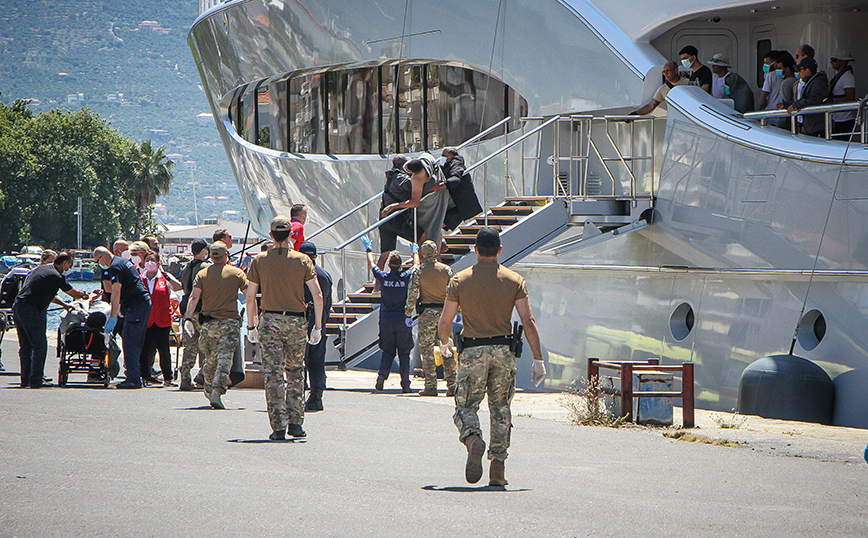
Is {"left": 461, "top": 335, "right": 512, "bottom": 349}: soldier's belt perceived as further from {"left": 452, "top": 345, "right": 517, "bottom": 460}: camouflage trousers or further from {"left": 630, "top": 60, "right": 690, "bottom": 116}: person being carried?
{"left": 630, "top": 60, "right": 690, "bottom": 116}: person being carried

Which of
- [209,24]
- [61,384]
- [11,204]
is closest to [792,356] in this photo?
[61,384]

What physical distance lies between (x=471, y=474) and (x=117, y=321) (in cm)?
732

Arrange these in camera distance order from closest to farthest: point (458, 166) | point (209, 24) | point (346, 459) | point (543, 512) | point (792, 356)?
1. point (543, 512)
2. point (346, 459)
3. point (792, 356)
4. point (458, 166)
5. point (209, 24)

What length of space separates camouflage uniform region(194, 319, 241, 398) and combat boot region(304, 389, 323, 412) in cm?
83

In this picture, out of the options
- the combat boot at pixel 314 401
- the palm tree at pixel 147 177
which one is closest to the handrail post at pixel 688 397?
the combat boot at pixel 314 401

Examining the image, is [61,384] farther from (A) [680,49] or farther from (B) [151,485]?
(A) [680,49]

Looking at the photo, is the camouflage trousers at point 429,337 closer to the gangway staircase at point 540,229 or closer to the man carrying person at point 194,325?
the gangway staircase at point 540,229

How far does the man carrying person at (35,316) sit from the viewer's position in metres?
12.3

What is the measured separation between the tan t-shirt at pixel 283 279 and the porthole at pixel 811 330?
5608 mm

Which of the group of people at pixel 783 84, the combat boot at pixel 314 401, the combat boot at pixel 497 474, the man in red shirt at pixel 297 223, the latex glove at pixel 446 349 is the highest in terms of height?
the group of people at pixel 783 84

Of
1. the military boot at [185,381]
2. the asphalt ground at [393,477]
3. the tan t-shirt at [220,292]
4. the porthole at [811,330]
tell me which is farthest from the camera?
Result: the military boot at [185,381]

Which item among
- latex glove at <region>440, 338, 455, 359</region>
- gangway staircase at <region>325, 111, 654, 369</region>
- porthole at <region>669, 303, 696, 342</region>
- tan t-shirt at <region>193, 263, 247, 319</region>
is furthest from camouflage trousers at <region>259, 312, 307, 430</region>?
porthole at <region>669, 303, 696, 342</region>

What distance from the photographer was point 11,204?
78000 millimetres

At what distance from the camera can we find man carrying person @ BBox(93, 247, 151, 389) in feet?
40.7
